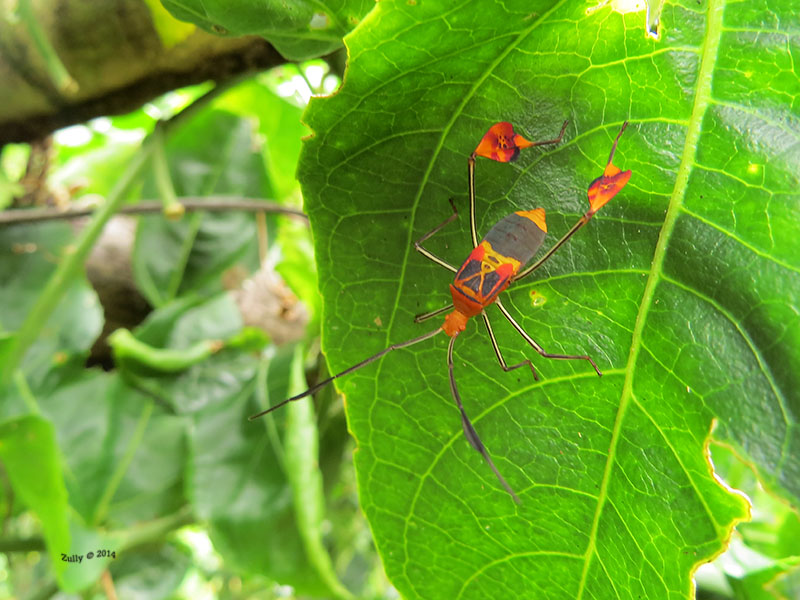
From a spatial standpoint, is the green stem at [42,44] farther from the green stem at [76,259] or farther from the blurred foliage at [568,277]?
→ the blurred foliage at [568,277]

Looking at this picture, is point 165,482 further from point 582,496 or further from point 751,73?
point 751,73

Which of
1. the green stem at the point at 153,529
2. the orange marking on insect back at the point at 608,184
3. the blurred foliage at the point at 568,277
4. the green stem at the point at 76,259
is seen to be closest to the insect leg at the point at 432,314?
the blurred foliage at the point at 568,277

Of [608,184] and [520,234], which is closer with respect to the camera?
[608,184]

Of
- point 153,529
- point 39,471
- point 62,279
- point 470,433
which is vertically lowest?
point 153,529

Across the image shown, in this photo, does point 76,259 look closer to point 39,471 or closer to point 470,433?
point 39,471

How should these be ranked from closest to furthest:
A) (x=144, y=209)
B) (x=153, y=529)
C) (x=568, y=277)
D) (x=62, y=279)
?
(x=568, y=277) < (x=62, y=279) < (x=153, y=529) < (x=144, y=209)

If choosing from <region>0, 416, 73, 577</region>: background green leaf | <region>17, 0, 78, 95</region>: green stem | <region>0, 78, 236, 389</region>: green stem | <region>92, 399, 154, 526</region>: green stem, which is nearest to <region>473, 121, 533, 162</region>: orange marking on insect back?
<region>0, 78, 236, 389</region>: green stem

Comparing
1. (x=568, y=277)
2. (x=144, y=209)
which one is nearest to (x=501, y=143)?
(x=568, y=277)
